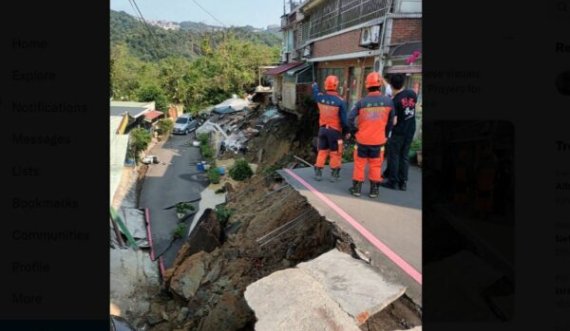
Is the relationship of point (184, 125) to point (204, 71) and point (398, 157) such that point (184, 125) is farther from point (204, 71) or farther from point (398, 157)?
point (398, 157)

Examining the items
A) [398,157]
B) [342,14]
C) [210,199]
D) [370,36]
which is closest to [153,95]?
[210,199]

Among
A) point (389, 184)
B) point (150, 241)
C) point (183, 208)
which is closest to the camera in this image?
point (389, 184)

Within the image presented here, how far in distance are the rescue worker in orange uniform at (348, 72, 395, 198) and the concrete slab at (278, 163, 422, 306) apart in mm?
367

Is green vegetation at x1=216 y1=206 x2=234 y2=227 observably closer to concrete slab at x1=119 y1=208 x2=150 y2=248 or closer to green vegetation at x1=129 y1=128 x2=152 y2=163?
concrete slab at x1=119 y1=208 x2=150 y2=248

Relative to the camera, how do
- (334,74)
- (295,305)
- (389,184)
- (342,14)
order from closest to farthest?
(295,305) → (389,184) → (342,14) → (334,74)

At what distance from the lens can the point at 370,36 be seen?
8.55 metres

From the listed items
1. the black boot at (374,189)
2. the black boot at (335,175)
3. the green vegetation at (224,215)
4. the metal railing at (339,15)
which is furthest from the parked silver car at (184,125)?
the black boot at (374,189)

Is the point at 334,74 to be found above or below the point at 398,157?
above

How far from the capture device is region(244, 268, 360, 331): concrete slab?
2.57 meters

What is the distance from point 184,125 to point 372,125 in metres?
23.6

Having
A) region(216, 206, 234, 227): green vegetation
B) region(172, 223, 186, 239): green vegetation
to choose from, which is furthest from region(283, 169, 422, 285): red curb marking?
region(172, 223, 186, 239): green vegetation

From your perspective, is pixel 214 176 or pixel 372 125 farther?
pixel 214 176
